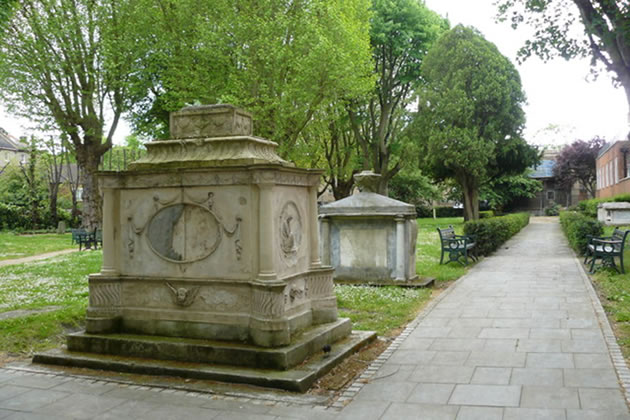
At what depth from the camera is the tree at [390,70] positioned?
30.2 meters

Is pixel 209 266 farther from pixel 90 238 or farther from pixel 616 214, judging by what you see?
pixel 616 214

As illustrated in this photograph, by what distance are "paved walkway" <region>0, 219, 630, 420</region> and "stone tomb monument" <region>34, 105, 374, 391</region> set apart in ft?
2.09

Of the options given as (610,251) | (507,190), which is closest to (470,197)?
(610,251)

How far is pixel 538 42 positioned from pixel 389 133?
1064 inches

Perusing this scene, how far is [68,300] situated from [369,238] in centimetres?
628

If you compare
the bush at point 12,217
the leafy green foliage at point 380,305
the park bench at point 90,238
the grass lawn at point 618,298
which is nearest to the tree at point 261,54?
the park bench at point 90,238

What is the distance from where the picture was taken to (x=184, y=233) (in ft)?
22.2

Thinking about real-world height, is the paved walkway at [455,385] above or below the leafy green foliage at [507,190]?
below

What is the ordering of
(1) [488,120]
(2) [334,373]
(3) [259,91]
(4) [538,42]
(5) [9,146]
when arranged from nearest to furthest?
(2) [334,373]
(4) [538,42]
(3) [259,91]
(1) [488,120]
(5) [9,146]

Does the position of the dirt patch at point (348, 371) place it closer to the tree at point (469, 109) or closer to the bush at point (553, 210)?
the tree at point (469, 109)

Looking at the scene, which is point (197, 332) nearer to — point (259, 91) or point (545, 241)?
point (259, 91)

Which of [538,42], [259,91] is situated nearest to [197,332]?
[538,42]

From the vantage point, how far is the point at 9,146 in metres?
73.1

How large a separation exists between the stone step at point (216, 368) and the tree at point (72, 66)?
19.4 meters
